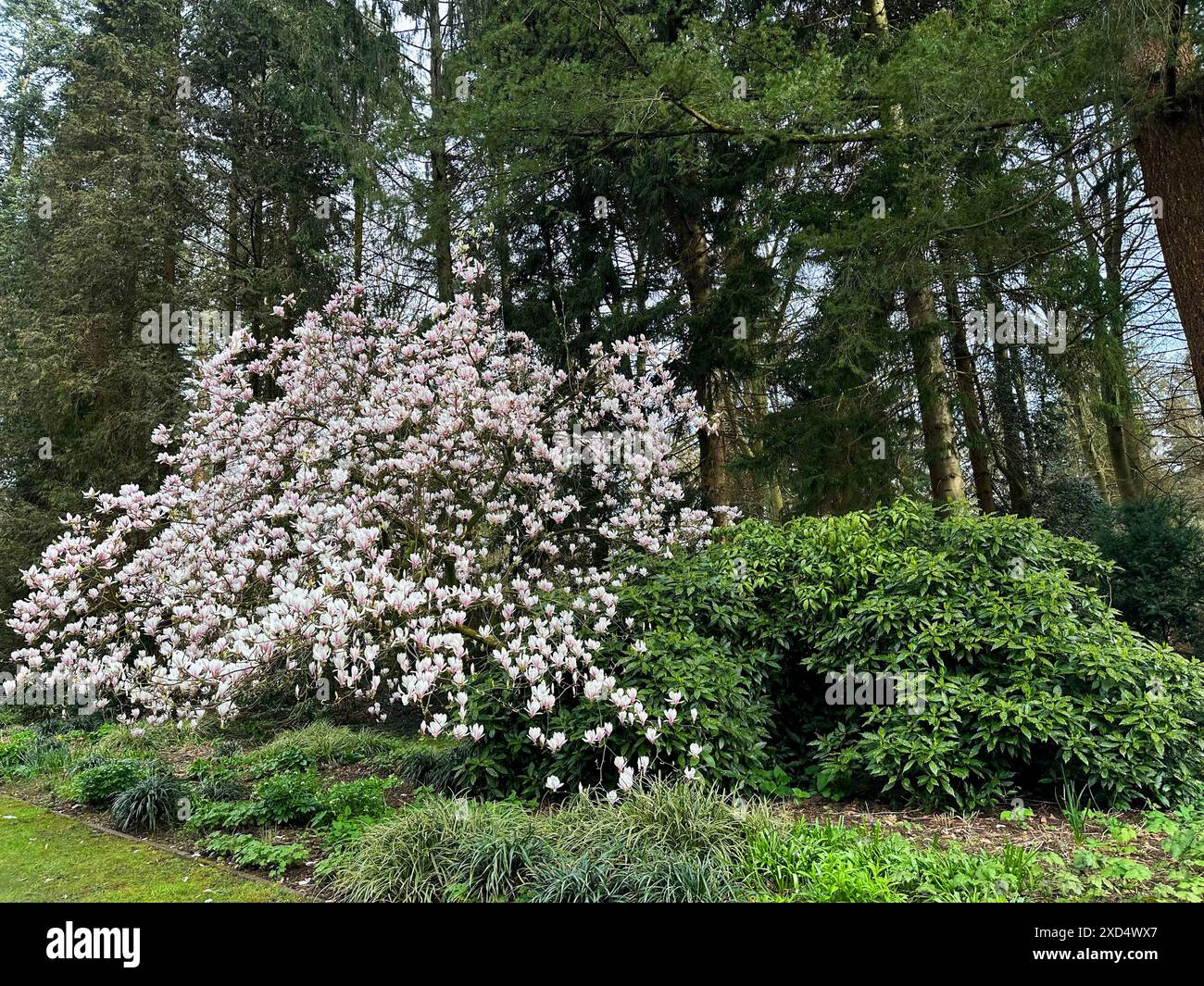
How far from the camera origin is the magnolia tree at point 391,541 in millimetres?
3752

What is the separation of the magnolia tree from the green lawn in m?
0.75

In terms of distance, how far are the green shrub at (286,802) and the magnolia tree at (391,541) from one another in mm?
557

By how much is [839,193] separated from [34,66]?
46.0ft

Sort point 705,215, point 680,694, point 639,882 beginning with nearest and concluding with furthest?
point 639,882 → point 680,694 → point 705,215

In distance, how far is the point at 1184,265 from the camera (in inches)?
187

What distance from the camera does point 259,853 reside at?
3.83m

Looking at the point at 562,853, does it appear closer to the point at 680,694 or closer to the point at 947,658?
the point at 680,694

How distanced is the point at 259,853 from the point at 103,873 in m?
0.86

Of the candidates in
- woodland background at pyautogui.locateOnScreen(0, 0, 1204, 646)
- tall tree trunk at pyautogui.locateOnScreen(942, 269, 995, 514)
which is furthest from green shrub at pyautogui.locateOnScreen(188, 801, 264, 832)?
tall tree trunk at pyautogui.locateOnScreen(942, 269, 995, 514)

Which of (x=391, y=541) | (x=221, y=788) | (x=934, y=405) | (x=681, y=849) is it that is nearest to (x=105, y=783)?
(x=221, y=788)

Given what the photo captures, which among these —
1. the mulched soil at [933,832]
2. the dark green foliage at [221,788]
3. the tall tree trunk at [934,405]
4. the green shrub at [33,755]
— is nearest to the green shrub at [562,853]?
the mulched soil at [933,832]

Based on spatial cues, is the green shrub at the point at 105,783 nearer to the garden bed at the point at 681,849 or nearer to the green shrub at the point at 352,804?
the garden bed at the point at 681,849

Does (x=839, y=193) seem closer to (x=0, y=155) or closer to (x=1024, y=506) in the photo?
(x=1024, y=506)

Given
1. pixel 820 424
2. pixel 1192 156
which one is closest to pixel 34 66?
pixel 820 424
